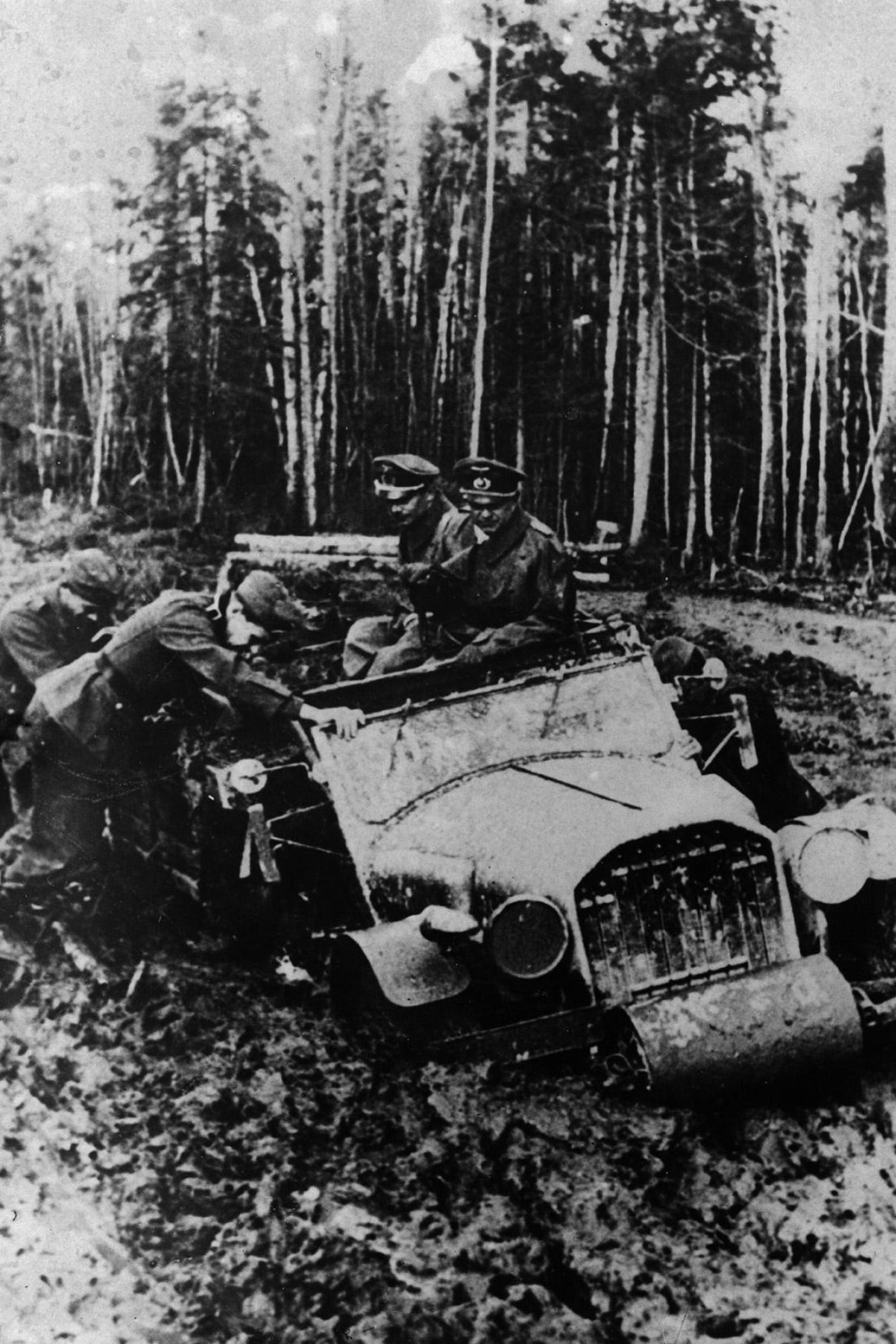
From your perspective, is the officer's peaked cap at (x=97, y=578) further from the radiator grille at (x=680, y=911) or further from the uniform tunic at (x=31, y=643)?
the radiator grille at (x=680, y=911)

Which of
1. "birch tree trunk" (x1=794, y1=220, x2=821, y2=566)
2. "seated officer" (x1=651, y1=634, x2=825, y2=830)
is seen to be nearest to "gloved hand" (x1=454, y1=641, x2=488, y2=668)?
"seated officer" (x1=651, y1=634, x2=825, y2=830)

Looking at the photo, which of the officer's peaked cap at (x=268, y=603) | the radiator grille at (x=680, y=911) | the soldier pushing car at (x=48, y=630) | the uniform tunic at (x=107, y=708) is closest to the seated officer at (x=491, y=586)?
the officer's peaked cap at (x=268, y=603)

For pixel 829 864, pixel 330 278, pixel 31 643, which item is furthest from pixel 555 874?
pixel 330 278

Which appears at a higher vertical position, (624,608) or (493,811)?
(624,608)

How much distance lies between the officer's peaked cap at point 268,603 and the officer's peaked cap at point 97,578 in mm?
433

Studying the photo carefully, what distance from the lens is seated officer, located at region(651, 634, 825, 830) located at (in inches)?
138

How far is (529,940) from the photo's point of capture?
299 centimetres

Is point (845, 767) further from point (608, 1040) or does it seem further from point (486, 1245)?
point (486, 1245)

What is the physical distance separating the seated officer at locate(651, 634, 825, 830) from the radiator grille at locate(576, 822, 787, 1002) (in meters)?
0.36

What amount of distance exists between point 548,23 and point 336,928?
10.1ft

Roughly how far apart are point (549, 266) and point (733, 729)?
1686 millimetres

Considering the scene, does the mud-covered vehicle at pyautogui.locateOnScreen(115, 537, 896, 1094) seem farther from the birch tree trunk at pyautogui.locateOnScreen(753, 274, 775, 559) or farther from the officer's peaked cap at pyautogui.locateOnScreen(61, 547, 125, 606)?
the officer's peaked cap at pyautogui.locateOnScreen(61, 547, 125, 606)

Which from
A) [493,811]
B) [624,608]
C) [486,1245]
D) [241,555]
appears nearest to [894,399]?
[624,608]

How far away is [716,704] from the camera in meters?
3.62
